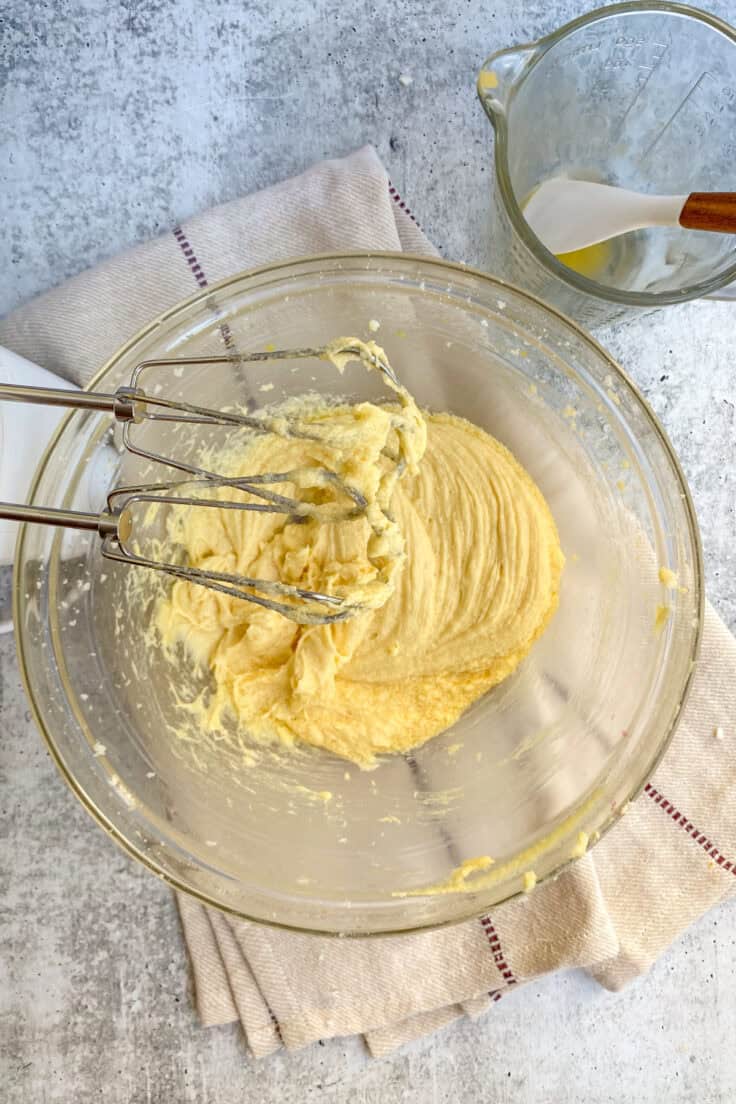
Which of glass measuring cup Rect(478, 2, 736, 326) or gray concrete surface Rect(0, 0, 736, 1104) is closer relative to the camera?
glass measuring cup Rect(478, 2, 736, 326)

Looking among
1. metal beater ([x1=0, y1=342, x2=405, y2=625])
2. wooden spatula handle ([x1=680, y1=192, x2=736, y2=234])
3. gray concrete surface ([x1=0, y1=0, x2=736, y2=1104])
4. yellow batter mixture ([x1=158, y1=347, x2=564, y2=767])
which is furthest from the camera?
gray concrete surface ([x1=0, y1=0, x2=736, y2=1104])

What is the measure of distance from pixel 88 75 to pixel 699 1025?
1.50 metres

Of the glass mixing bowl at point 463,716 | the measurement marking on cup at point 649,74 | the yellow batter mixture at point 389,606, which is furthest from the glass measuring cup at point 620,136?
the yellow batter mixture at point 389,606

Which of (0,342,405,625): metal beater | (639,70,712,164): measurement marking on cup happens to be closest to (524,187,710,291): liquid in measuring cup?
(639,70,712,164): measurement marking on cup

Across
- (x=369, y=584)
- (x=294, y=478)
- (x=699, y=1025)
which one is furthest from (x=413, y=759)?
(x=699, y=1025)

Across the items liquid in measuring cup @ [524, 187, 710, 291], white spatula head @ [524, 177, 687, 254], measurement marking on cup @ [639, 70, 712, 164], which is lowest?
liquid in measuring cup @ [524, 187, 710, 291]

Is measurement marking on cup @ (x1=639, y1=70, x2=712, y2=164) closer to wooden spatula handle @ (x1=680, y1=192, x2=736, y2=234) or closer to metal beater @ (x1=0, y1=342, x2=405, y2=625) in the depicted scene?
wooden spatula handle @ (x1=680, y1=192, x2=736, y2=234)

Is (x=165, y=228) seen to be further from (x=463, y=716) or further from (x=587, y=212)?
(x=463, y=716)

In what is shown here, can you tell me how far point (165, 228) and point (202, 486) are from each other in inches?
18.0

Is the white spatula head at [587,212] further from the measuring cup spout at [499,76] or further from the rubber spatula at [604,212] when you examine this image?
the measuring cup spout at [499,76]

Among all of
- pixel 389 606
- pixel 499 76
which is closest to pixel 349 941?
pixel 389 606

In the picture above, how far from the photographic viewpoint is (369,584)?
37.9 inches

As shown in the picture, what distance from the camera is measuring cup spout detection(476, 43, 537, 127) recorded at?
96cm

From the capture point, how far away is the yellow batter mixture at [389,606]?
1006mm
